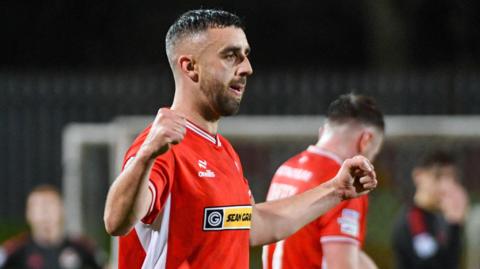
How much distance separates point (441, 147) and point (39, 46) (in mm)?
11505

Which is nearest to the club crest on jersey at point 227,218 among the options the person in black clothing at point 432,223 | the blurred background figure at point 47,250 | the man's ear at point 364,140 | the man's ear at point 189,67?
the man's ear at point 189,67

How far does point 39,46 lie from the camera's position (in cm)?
2139

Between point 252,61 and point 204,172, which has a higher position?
point 204,172

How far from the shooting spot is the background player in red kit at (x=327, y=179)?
552cm

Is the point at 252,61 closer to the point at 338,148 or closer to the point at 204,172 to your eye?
the point at 338,148

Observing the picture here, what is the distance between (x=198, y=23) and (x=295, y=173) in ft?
5.14

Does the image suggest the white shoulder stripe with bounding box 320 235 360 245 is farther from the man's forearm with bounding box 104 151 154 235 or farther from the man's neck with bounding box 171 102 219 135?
the man's forearm with bounding box 104 151 154 235

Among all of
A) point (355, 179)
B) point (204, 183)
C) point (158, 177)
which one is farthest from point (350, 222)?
point (158, 177)

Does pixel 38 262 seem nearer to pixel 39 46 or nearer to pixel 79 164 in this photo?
pixel 79 164

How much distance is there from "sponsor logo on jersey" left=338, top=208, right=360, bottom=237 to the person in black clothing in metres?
3.38

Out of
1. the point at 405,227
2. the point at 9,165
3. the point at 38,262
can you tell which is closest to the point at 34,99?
the point at 9,165

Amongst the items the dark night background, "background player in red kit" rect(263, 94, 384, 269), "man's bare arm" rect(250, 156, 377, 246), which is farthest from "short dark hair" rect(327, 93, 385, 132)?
the dark night background

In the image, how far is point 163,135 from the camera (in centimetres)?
371

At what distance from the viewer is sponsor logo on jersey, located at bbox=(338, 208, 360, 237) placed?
552 centimetres
